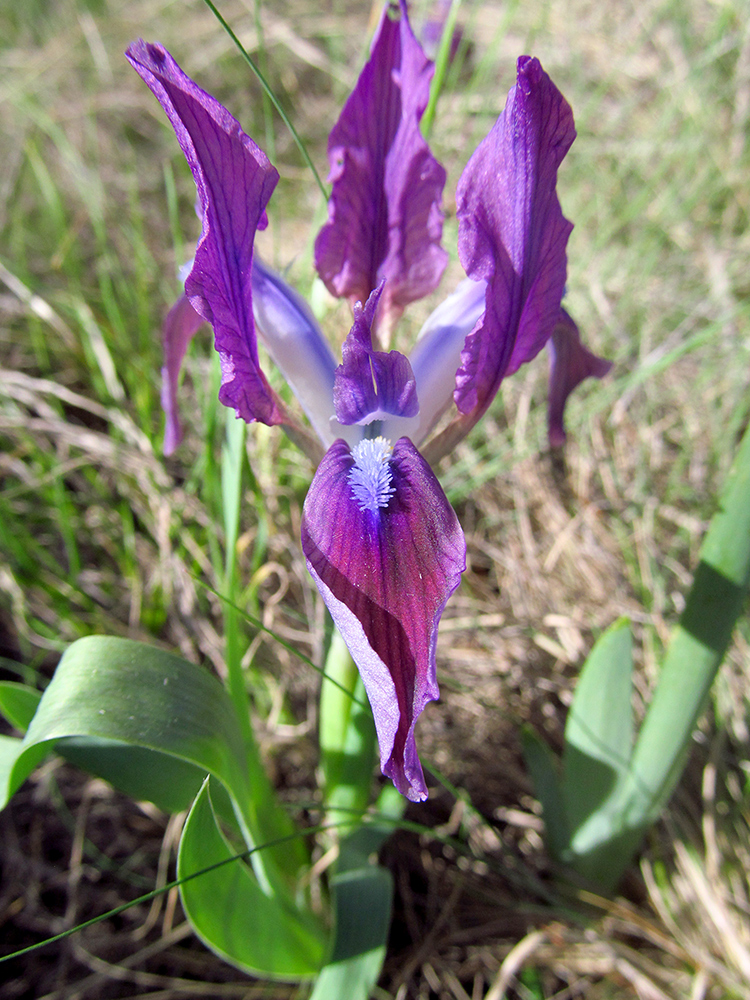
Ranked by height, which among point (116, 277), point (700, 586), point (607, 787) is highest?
point (116, 277)

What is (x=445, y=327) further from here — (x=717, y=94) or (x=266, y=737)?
(x=717, y=94)

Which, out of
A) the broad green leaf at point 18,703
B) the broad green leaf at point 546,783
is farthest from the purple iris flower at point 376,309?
the broad green leaf at point 546,783

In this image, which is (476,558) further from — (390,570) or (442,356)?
(390,570)

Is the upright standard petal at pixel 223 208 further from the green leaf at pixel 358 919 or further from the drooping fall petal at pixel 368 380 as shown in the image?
the green leaf at pixel 358 919

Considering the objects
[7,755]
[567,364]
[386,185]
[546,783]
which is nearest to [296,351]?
[386,185]

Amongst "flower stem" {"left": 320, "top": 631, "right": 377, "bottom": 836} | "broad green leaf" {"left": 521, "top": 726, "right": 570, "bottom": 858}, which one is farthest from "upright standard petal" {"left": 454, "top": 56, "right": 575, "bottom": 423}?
"broad green leaf" {"left": 521, "top": 726, "right": 570, "bottom": 858}

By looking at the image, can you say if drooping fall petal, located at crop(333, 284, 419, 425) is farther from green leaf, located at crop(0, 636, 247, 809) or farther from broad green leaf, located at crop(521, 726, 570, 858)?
broad green leaf, located at crop(521, 726, 570, 858)

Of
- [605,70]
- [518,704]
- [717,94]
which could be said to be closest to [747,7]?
[717,94]

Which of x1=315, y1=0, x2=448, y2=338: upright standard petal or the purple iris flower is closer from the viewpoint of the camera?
the purple iris flower
